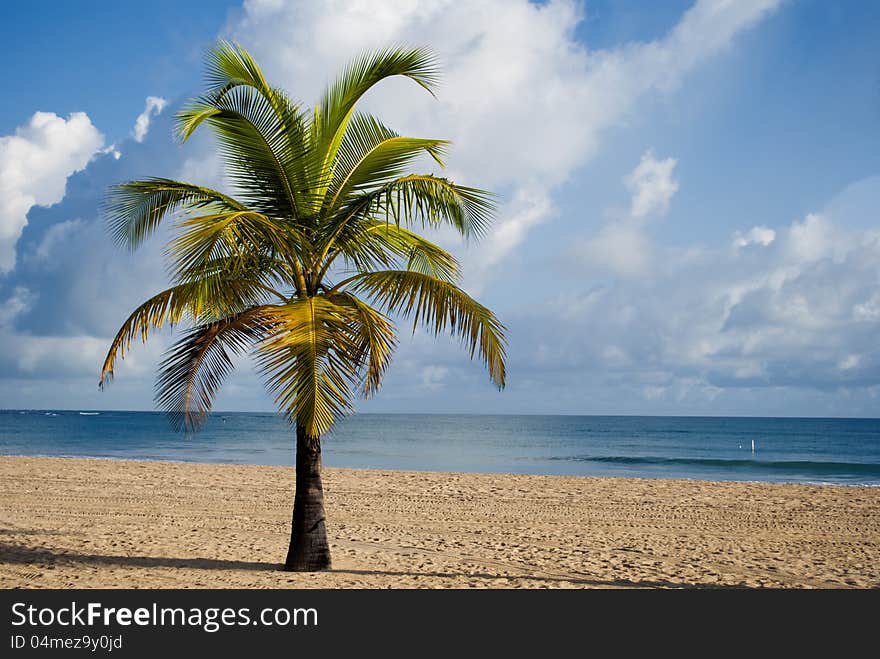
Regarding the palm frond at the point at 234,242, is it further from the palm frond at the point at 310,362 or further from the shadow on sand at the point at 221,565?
the shadow on sand at the point at 221,565

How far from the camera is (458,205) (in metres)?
8.00

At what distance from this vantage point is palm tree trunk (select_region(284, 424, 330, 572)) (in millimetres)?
8148

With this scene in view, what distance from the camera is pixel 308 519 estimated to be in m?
8.24

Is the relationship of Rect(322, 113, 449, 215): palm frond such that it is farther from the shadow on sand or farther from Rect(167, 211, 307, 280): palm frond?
the shadow on sand

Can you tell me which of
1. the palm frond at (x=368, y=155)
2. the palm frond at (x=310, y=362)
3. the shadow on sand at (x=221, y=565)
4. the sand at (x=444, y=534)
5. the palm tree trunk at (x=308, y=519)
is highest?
the palm frond at (x=368, y=155)

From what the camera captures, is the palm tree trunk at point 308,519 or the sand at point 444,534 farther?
the sand at point 444,534

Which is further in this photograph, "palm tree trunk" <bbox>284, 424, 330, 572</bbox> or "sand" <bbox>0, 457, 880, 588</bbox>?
"sand" <bbox>0, 457, 880, 588</bbox>

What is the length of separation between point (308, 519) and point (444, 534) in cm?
377

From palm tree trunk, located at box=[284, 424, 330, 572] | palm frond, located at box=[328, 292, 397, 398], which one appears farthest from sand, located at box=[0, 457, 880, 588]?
palm frond, located at box=[328, 292, 397, 398]

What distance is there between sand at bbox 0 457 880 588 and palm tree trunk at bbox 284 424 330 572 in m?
0.21

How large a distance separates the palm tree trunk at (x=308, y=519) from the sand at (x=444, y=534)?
21 cm

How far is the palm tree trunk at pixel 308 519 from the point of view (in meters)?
8.15

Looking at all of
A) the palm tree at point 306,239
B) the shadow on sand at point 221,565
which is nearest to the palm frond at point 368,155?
the palm tree at point 306,239

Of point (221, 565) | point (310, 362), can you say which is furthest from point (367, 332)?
point (221, 565)
